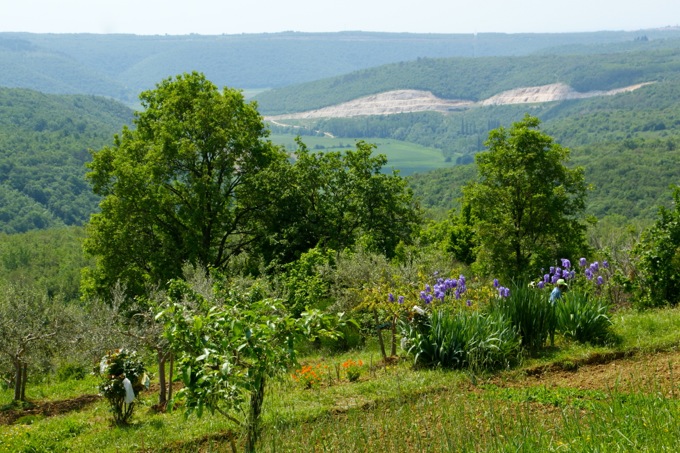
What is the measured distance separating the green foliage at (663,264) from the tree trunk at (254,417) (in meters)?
8.96

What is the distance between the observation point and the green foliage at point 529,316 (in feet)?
31.9

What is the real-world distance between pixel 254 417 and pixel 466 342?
362 centimetres

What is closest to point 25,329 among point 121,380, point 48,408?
point 48,408

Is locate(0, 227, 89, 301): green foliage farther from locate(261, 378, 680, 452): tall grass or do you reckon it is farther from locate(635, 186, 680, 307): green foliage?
locate(261, 378, 680, 452): tall grass

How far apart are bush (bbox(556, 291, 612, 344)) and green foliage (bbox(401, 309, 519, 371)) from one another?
1.03 m

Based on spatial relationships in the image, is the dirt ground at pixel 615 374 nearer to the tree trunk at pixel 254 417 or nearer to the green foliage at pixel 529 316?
the green foliage at pixel 529 316

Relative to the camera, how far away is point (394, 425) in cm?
708

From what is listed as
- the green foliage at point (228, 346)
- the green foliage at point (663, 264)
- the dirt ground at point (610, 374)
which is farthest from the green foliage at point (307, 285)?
the green foliage at point (228, 346)

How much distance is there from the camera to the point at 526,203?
23.5 metres

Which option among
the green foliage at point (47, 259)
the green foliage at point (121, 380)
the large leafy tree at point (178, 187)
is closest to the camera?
the green foliage at point (121, 380)

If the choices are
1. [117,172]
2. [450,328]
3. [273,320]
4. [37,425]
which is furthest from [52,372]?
[273,320]

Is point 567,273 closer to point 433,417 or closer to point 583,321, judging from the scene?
point 583,321

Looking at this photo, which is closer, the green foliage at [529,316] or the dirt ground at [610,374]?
the dirt ground at [610,374]

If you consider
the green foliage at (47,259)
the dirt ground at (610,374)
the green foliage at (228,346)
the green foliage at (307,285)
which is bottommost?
the green foliage at (47,259)
